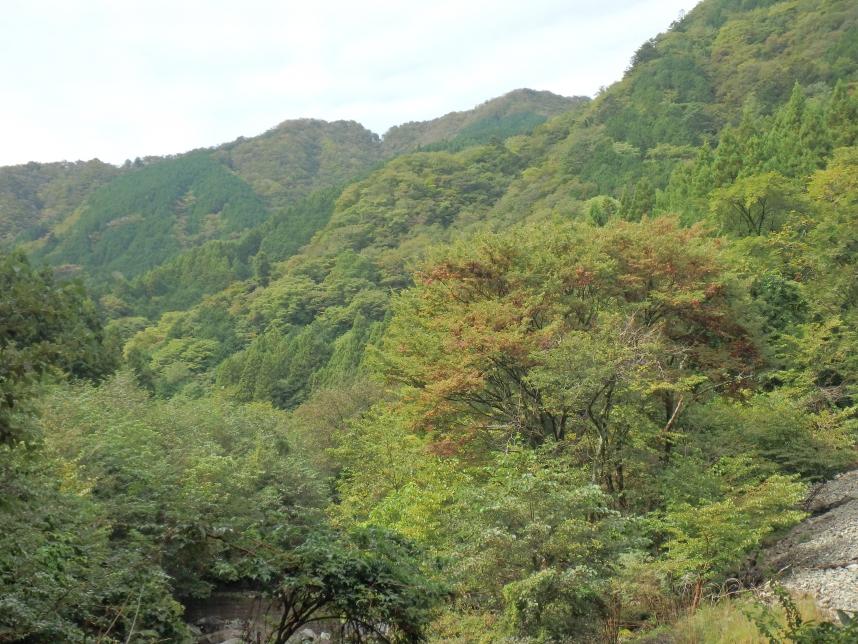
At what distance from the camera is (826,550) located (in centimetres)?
1130

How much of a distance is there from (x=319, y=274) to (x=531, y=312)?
4914cm

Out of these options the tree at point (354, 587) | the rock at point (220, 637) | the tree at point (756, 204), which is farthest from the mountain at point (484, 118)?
the tree at point (354, 587)

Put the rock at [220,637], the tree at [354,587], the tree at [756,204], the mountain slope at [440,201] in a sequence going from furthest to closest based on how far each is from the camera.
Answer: the mountain slope at [440,201] < the tree at [756,204] < the rock at [220,637] < the tree at [354,587]

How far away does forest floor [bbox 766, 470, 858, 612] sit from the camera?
948cm

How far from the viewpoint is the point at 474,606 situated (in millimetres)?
Answer: 9883

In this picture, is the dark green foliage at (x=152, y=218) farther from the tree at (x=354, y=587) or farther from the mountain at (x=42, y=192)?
the tree at (x=354, y=587)

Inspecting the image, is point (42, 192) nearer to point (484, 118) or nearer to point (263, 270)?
point (263, 270)

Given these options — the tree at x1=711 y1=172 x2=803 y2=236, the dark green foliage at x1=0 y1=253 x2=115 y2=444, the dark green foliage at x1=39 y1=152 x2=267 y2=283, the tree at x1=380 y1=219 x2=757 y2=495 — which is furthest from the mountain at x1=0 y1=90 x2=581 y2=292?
the dark green foliage at x1=0 y1=253 x2=115 y2=444

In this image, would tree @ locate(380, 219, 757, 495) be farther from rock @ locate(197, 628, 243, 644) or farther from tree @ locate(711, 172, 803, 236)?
tree @ locate(711, 172, 803, 236)

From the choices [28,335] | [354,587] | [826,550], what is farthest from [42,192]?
[354,587]

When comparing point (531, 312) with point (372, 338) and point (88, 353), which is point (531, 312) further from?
point (372, 338)

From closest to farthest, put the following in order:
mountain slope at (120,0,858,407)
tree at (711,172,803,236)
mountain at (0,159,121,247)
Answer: tree at (711,172,803,236), mountain slope at (120,0,858,407), mountain at (0,159,121,247)

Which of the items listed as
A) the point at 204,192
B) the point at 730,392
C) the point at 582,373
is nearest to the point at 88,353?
the point at 582,373

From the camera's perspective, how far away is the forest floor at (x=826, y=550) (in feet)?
31.1
